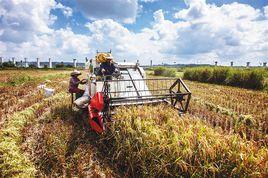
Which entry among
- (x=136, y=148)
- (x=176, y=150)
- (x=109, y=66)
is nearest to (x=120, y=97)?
(x=136, y=148)

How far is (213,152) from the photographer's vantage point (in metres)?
3.72

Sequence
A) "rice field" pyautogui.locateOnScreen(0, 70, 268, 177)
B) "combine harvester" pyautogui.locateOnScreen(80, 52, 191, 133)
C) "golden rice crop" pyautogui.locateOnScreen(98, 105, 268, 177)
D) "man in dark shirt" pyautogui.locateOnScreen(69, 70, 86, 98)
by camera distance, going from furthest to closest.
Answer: "man in dark shirt" pyautogui.locateOnScreen(69, 70, 86, 98) < "combine harvester" pyautogui.locateOnScreen(80, 52, 191, 133) < "rice field" pyautogui.locateOnScreen(0, 70, 268, 177) < "golden rice crop" pyautogui.locateOnScreen(98, 105, 268, 177)

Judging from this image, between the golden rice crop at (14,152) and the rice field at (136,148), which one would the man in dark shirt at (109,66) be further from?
the golden rice crop at (14,152)

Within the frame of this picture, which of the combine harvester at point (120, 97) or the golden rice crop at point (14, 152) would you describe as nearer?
the golden rice crop at point (14, 152)

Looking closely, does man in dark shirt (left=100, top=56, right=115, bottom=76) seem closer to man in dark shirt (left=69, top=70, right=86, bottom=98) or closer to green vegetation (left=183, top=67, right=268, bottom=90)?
man in dark shirt (left=69, top=70, right=86, bottom=98)

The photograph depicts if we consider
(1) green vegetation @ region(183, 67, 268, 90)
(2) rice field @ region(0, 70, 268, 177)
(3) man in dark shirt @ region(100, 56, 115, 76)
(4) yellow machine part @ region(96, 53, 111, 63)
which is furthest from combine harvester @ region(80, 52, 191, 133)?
(1) green vegetation @ region(183, 67, 268, 90)

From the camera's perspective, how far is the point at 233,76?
18297 millimetres

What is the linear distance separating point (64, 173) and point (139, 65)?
520 cm

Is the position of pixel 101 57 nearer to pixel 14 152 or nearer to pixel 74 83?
pixel 74 83

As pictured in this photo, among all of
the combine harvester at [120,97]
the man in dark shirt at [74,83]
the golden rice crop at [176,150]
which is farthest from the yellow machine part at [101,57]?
the golden rice crop at [176,150]

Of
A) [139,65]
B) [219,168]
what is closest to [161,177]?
[219,168]

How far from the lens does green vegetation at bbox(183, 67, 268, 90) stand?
15.9 m

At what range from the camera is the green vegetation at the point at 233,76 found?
624 inches

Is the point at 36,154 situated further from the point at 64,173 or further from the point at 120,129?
the point at 120,129
